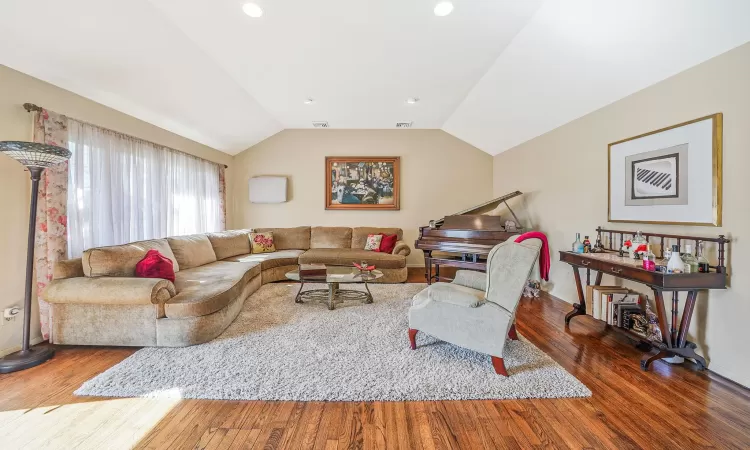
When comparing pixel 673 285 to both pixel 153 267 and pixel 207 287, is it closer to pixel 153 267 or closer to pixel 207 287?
pixel 207 287

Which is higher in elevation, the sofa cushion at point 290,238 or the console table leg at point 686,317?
the sofa cushion at point 290,238

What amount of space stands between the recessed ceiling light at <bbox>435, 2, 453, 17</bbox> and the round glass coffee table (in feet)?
8.77

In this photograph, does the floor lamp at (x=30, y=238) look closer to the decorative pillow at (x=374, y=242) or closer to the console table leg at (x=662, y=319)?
the decorative pillow at (x=374, y=242)

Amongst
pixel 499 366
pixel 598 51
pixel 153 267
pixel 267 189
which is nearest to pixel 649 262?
pixel 499 366

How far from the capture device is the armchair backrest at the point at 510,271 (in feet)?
6.79

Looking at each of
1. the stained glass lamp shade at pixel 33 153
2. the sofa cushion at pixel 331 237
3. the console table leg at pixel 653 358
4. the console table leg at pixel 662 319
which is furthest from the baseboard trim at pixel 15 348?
the console table leg at pixel 662 319

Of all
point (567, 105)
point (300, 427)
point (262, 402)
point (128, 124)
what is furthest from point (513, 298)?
point (128, 124)

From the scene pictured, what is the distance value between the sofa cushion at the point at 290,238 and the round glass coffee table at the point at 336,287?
5.89 feet

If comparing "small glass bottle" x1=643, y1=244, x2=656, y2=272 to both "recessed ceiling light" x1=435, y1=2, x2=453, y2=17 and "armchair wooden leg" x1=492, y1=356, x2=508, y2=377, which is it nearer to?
"armchair wooden leg" x1=492, y1=356, x2=508, y2=377

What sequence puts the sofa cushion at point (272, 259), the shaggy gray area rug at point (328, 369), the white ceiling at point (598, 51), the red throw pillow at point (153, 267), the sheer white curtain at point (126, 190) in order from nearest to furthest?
the shaggy gray area rug at point (328, 369) < the white ceiling at point (598, 51) < the red throw pillow at point (153, 267) < the sheer white curtain at point (126, 190) < the sofa cushion at point (272, 259)

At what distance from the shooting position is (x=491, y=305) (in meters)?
2.13

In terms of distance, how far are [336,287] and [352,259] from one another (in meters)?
1.07

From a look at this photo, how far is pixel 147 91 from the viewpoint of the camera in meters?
3.32

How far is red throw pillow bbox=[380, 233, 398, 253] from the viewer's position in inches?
207
